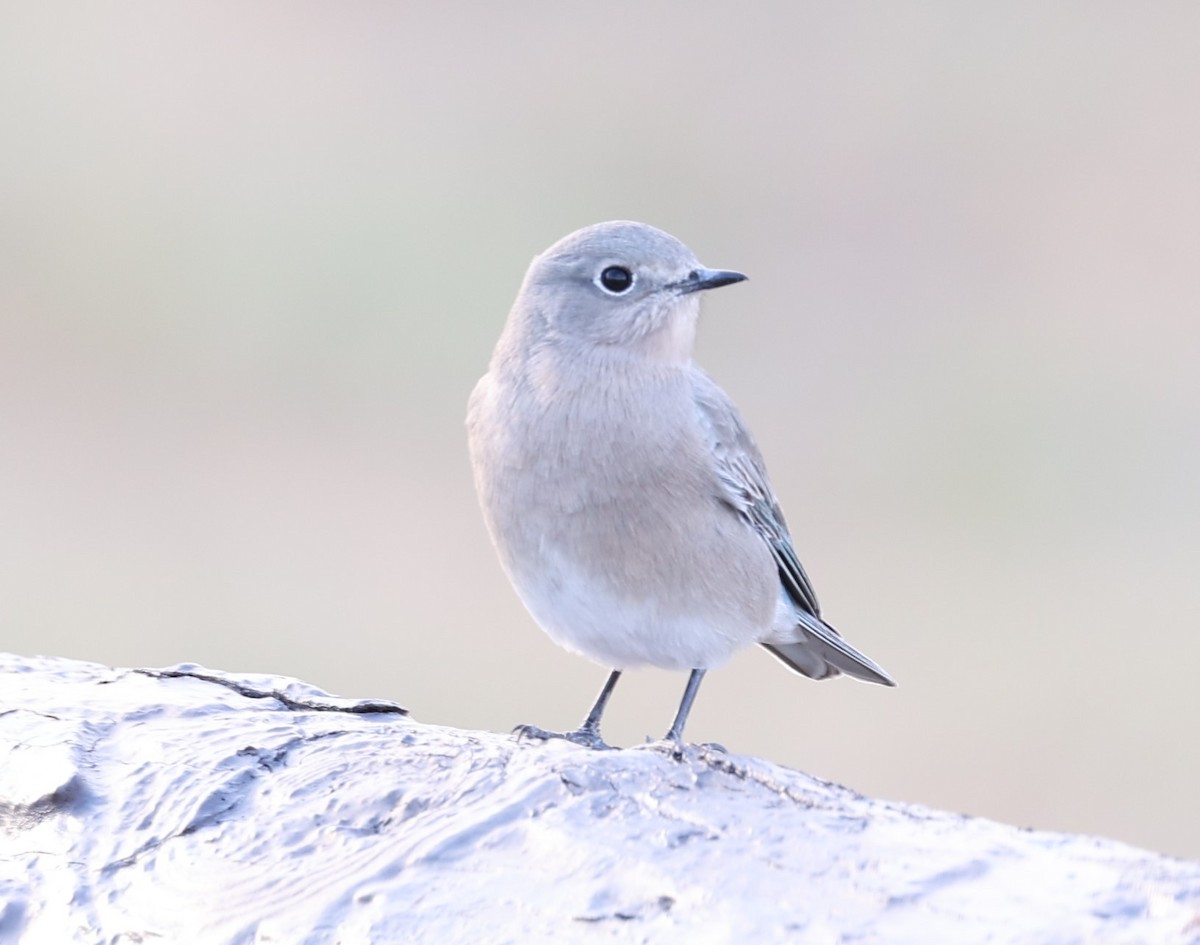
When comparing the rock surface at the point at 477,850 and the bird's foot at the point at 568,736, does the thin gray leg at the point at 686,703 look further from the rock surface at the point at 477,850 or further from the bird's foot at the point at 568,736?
the rock surface at the point at 477,850

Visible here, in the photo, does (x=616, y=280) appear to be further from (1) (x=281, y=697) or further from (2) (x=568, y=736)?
(1) (x=281, y=697)

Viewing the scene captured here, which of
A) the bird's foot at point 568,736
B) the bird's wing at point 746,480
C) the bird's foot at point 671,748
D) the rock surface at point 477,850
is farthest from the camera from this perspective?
the bird's wing at point 746,480

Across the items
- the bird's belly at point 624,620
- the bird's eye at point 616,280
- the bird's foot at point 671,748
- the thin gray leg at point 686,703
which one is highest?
the bird's eye at point 616,280

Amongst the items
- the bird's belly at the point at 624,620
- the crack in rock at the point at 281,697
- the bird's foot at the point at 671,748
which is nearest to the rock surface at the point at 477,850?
the bird's foot at the point at 671,748

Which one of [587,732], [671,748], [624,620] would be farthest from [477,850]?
[624,620]

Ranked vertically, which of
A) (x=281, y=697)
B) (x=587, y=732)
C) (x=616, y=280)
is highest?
(x=616, y=280)

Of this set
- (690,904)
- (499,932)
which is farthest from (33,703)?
(690,904)

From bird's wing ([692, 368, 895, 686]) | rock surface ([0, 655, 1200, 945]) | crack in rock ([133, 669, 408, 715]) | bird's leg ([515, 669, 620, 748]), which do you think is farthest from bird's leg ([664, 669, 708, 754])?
rock surface ([0, 655, 1200, 945])
